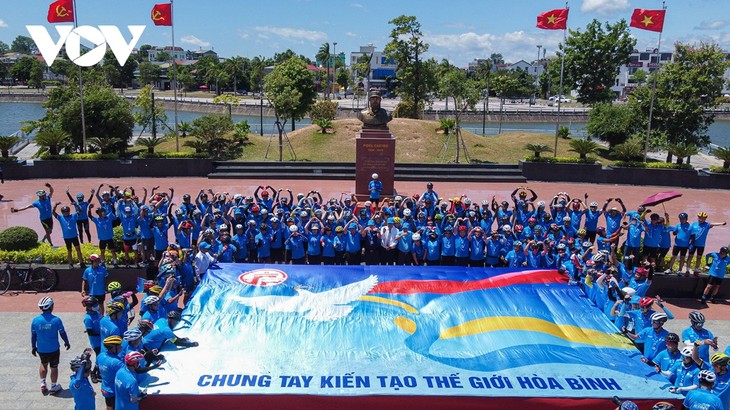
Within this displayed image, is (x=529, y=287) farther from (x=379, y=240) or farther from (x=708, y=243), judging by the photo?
(x=708, y=243)

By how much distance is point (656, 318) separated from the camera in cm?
746

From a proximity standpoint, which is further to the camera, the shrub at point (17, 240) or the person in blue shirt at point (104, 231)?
the shrub at point (17, 240)

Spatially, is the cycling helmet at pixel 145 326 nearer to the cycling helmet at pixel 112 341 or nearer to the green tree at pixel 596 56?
the cycling helmet at pixel 112 341

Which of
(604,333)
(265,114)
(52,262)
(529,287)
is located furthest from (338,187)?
(265,114)

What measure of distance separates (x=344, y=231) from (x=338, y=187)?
427 inches

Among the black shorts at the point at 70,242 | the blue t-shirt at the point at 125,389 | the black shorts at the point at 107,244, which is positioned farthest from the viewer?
the black shorts at the point at 107,244

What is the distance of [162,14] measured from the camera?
25.5 meters

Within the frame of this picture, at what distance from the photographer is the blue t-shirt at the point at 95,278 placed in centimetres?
948

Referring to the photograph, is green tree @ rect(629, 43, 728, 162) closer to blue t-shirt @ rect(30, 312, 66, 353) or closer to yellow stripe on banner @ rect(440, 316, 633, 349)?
yellow stripe on banner @ rect(440, 316, 633, 349)

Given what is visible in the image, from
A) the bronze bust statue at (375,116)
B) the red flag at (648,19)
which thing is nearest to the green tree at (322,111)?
the bronze bust statue at (375,116)

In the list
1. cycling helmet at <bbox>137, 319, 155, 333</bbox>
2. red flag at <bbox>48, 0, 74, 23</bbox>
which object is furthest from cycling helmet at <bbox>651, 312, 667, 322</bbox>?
red flag at <bbox>48, 0, 74, 23</bbox>

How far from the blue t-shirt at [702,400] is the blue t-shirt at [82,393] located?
698 centimetres

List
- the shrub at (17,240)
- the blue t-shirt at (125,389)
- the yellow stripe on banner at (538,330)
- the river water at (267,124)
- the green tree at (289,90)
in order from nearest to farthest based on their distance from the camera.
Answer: the blue t-shirt at (125,389) → the yellow stripe on banner at (538,330) → the shrub at (17,240) → the green tree at (289,90) → the river water at (267,124)

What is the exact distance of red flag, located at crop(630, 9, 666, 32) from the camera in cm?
2309
